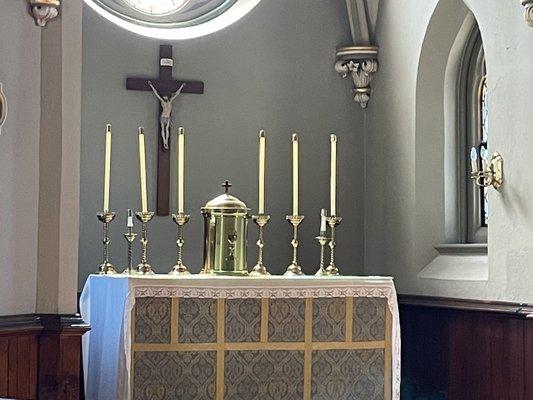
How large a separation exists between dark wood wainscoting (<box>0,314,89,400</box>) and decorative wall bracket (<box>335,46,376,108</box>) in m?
3.72

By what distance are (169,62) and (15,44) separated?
260cm

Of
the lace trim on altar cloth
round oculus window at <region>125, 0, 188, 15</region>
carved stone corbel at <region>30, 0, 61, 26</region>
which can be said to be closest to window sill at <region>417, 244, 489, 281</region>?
the lace trim on altar cloth

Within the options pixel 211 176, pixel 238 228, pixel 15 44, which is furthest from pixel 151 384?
pixel 211 176

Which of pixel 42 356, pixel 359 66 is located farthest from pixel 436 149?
pixel 42 356

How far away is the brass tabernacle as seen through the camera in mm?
7664

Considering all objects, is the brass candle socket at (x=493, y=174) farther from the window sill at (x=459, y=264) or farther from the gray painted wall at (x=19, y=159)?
the gray painted wall at (x=19, y=159)

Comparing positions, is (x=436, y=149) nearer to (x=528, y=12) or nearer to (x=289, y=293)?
(x=528, y=12)

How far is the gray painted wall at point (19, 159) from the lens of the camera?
660cm

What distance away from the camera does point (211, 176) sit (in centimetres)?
930

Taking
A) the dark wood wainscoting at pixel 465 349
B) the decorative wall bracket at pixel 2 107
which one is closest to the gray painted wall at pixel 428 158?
the dark wood wainscoting at pixel 465 349

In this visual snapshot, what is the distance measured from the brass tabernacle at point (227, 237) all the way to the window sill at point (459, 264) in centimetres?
157

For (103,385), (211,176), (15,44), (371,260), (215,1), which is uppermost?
(215,1)

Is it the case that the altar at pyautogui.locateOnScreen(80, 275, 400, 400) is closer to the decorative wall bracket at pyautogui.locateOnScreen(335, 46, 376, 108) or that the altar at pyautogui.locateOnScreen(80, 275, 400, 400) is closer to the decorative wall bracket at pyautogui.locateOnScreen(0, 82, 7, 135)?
the decorative wall bracket at pyautogui.locateOnScreen(0, 82, 7, 135)

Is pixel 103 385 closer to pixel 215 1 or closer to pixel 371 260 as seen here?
pixel 371 260
